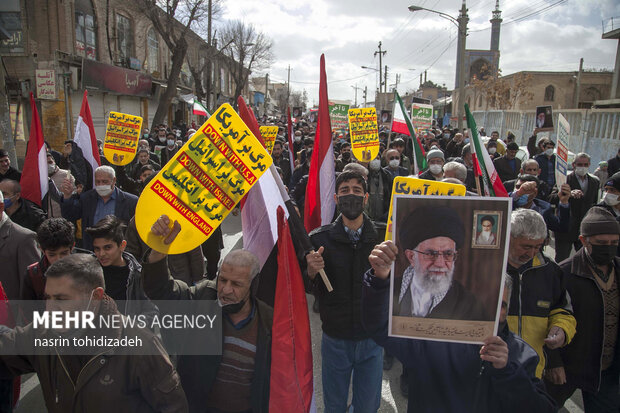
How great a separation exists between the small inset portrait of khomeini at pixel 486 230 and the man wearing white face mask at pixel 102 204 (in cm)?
385

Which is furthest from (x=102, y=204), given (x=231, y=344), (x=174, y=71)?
(x=174, y=71)

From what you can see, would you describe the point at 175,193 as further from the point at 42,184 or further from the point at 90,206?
the point at 42,184

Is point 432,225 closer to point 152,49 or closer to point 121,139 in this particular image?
point 121,139

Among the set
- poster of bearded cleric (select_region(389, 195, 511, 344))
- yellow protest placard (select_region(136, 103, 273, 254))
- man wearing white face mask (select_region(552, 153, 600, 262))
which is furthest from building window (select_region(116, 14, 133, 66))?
poster of bearded cleric (select_region(389, 195, 511, 344))

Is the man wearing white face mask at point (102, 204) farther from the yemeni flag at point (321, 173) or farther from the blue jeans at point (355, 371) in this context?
the blue jeans at point (355, 371)

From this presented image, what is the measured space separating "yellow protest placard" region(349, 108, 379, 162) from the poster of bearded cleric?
5706 mm

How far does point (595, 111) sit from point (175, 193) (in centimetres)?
1742

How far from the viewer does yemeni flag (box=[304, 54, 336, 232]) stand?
12.5ft

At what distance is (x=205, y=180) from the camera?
8.70 feet

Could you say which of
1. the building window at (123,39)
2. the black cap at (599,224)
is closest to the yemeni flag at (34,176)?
the black cap at (599,224)

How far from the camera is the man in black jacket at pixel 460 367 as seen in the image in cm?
178

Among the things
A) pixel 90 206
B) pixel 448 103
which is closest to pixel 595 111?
pixel 90 206

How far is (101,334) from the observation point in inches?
74.7

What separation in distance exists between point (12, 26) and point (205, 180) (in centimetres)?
1943
